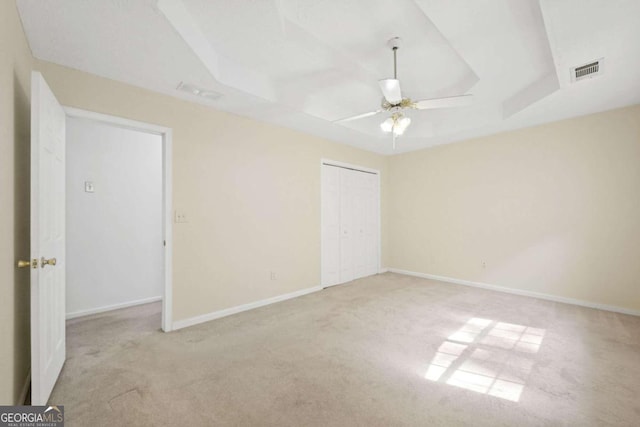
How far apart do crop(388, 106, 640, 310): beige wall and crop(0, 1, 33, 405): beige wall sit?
5356 millimetres

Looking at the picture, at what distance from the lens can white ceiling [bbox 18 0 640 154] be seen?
6.31ft

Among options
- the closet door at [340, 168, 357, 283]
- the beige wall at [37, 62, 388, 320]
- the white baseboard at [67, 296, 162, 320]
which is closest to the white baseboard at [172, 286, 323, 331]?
the beige wall at [37, 62, 388, 320]

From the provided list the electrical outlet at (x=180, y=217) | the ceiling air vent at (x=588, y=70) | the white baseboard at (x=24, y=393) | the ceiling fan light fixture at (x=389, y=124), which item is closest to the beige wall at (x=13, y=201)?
the white baseboard at (x=24, y=393)

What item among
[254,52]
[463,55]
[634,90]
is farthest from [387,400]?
[634,90]

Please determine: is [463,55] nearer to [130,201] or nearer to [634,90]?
[634,90]

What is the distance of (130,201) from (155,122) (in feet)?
4.93

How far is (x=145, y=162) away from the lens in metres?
3.97

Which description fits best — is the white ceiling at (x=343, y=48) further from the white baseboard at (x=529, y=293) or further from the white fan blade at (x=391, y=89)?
the white baseboard at (x=529, y=293)

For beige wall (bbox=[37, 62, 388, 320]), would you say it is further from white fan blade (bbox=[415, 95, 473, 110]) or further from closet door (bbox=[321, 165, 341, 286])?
white fan blade (bbox=[415, 95, 473, 110])

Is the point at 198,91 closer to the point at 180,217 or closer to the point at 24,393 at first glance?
the point at 180,217

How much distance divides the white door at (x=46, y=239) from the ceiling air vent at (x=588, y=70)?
163 inches

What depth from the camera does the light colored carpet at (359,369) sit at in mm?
1740

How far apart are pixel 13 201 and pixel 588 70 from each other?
14.7 ft

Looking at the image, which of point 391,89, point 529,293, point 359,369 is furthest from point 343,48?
point 529,293
